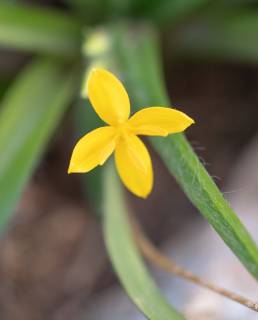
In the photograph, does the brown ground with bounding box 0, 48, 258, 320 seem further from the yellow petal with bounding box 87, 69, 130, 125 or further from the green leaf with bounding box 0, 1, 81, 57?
the yellow petal with bounding box 87, 69, 130, 125

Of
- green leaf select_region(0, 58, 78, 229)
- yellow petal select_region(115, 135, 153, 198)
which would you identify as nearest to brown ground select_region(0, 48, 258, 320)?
green leaf select_region(0, 58, 78, 229)

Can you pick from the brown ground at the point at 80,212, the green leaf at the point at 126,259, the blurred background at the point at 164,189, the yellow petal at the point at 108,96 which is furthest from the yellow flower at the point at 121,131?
the brown ground at the point at 80,212

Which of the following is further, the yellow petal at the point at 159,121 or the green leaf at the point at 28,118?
the green leaf at the point at 28,118

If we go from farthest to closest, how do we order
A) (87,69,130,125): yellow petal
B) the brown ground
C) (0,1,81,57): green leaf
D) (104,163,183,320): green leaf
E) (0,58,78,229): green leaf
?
1. the brown ground
2. (0,1,81,57): green leaf
3. (0,58,78,229): green leaf
4. (104,163,183,320): green leaf
5. (87,69,130,125): yellow petal

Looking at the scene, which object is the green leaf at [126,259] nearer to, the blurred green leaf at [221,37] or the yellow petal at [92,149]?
the yellow petal at [92,149]

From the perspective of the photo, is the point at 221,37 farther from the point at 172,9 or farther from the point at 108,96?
the point at 108,96

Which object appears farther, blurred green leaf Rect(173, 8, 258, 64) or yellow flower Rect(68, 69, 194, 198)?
blurred green leaf Rect(173, 8, 258, 64)
